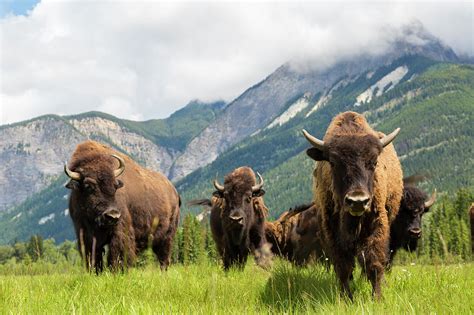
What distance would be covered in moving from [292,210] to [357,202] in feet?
27.5

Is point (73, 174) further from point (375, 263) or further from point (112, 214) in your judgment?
point (375, 263)

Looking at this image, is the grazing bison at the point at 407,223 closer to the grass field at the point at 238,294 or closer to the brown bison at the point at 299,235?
the brown bison at the point at 299,235

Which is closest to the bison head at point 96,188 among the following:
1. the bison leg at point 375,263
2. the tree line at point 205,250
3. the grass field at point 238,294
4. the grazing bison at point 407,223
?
the tree line at point 205,250

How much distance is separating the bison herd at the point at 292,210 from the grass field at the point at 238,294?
43 cm

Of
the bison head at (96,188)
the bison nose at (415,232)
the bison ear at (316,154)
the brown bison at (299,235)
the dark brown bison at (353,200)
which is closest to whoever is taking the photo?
the dark brown bison at (353,200)

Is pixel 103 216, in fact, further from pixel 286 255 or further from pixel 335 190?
pixel 286 255

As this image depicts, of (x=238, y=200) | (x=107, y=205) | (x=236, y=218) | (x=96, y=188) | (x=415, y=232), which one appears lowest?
(x=415, y=232)

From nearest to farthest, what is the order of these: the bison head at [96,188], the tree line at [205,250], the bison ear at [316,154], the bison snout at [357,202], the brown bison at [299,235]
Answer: the tree line at [205,250] → the bison snout at [357,202] → the bison ear at [316,154] → the bison head at [96,188] → the brown bison at [299,235]

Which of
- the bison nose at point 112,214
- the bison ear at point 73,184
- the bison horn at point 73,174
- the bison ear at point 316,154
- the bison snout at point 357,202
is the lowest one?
the bison snout at point 357,202

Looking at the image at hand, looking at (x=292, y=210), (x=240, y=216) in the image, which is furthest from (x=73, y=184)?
(x=292, y=210)

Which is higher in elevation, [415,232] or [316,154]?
[316,154]

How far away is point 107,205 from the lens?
11.2m

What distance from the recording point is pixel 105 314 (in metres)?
4.73

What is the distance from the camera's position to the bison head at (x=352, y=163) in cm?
762
